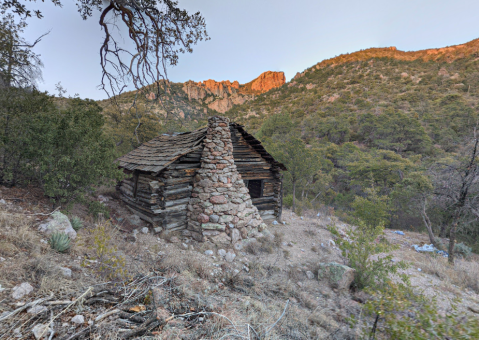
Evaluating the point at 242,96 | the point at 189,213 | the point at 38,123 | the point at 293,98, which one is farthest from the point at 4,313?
the point at 242,96

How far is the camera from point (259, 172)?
387 inches

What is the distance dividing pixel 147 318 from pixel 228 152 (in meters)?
5.94

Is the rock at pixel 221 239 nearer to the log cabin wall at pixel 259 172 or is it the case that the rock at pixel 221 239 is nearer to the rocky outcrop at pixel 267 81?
the log cabin wall at pixel 259 172

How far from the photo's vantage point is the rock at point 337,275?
203 inches

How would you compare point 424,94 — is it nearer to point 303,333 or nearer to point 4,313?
point 303,333

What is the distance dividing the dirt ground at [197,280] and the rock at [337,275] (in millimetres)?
208

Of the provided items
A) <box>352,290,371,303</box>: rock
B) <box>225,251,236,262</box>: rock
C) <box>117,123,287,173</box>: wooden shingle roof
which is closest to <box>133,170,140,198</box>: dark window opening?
<box>117,123,287,173</box>: wooden shingle roof

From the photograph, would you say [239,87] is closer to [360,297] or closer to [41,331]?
[360,297]

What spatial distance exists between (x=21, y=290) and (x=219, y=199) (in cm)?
514

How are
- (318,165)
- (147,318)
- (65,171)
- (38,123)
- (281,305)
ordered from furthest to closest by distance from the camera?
(318,165)
(65,171)
(38,123)
(281,305)
(147,318)

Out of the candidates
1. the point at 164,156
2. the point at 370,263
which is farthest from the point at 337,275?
the point at 164,156

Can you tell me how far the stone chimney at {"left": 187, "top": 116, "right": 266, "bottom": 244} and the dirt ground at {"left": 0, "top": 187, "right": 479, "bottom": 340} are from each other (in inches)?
22.0

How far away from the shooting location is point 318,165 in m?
13.8

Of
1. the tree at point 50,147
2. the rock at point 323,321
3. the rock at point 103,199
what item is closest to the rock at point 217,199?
the tree at point 50,147
